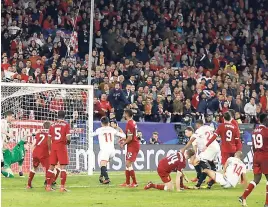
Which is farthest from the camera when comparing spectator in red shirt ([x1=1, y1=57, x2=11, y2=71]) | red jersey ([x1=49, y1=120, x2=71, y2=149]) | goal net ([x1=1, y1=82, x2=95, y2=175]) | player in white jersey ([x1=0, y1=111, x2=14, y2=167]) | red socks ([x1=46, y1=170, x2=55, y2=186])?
spectator in red shirt ([x1=1, y1=57, x2=11, y2=71])

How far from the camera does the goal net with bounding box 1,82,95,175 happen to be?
25.0 metres

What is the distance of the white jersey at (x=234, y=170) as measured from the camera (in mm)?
20375

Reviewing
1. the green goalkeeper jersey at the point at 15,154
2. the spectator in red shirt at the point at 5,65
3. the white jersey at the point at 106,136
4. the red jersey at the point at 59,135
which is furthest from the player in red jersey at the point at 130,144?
the spectator in red shirt at the point at 5,65

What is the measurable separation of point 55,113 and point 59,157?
22.2 feet

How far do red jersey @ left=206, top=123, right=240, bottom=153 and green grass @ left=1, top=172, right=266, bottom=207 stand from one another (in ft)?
3.28

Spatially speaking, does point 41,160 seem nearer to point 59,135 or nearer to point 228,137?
point 59,135

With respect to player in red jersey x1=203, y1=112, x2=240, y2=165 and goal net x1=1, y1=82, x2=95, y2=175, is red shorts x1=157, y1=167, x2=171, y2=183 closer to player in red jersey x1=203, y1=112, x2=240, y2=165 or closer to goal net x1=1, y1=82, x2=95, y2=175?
player in red jersey x1=203, y1=112, x2=240, y2=165

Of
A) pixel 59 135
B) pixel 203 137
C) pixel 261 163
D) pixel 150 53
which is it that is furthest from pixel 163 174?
pixel 150 53

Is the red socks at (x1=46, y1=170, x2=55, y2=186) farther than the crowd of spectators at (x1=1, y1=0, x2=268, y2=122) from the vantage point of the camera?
No

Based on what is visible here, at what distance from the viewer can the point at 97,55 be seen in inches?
1254

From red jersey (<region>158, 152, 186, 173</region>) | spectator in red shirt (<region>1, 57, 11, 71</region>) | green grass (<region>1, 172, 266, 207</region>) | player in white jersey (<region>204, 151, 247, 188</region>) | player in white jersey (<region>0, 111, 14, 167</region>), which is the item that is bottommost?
green grass (<region>1, 172, 266, 207</region>)

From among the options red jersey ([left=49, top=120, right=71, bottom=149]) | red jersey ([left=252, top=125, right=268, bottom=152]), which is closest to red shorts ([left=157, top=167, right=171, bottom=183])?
red jersey ([left=49, top=120, right=71, bottom=149])

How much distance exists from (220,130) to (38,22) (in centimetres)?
1278

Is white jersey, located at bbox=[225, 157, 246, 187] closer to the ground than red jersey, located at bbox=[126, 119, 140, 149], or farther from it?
closer to the ground
